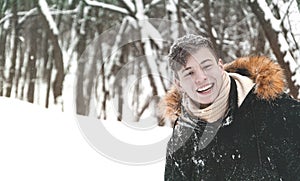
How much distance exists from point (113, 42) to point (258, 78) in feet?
12.8

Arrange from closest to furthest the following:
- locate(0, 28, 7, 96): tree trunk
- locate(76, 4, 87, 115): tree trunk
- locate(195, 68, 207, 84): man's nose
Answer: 1. locate(195, 68, 207, 84): man's nose
2. locate(76, 4, 87, 115): tree trunk
3. locate(0, 28, 7, 96): tree trunk

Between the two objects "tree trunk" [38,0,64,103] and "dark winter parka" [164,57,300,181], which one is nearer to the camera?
"dark winter parka" [164,57,300,181]

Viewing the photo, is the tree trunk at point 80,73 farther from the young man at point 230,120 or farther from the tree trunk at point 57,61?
the young man at point 230,120

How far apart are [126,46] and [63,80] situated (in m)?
0.85

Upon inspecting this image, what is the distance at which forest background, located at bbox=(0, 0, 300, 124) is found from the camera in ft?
17.5

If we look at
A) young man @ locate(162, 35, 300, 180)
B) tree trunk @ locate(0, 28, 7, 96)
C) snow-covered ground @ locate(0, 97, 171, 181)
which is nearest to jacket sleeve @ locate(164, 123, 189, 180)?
young man @ locate(162, 35, 300, 180)

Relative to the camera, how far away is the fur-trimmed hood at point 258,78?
1.66 meters

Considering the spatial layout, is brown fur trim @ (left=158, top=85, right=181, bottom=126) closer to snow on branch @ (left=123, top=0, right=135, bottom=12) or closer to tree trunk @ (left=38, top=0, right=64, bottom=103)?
tree trunk @ (left=38, top=0, right=64, bottom=103)

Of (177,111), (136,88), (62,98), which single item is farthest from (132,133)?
(177,111)

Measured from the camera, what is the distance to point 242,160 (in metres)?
1.68

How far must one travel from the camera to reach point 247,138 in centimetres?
167

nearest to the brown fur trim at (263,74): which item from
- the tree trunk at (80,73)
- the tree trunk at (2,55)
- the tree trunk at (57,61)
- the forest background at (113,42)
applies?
the forest background at (113,42)

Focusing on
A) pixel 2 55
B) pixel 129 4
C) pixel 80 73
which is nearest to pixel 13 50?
pixel 2 55

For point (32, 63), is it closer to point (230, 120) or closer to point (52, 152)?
point (52, 152)
